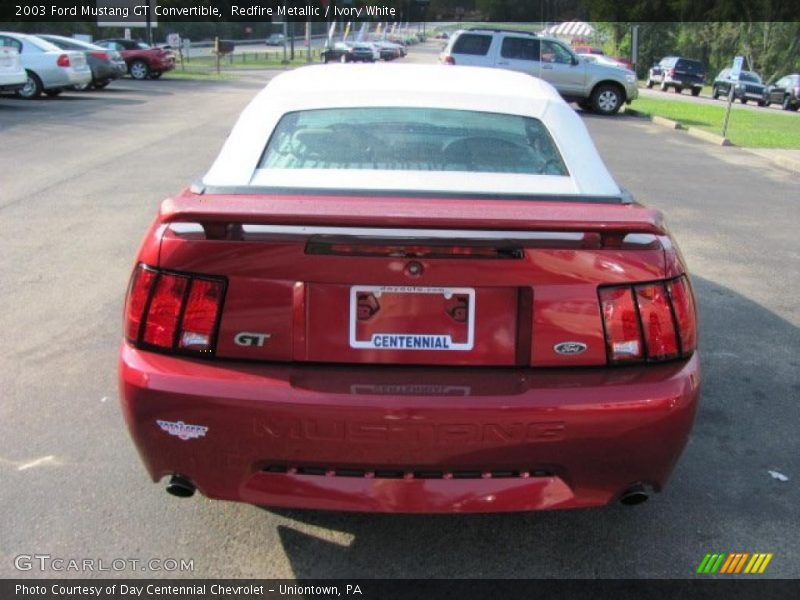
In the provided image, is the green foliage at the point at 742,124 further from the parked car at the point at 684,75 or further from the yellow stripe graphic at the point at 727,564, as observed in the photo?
the yellow stripe graphic at the point at 727,564

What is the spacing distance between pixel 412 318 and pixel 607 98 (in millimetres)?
22376

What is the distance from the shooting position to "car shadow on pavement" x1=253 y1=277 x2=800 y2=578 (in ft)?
9.46

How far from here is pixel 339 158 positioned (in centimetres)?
347

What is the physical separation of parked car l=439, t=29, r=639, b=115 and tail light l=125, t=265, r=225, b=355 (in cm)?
2066

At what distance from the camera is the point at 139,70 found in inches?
1239

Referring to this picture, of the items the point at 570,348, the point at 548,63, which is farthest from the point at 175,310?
the point at 548,63

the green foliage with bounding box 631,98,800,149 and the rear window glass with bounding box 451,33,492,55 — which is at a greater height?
the rear window glass with bounding box 451,33,492,55

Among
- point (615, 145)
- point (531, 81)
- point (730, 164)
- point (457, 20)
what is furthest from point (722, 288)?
point (457, 20)

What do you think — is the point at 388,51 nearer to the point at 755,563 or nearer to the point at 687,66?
the point at 687,66

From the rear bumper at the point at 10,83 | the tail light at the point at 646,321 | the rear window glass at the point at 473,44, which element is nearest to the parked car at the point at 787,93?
the rear window glass at the point at 473,44

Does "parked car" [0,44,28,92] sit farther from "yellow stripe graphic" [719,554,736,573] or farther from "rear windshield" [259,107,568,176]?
"yellow stripe graphic" [719,554,736,573]

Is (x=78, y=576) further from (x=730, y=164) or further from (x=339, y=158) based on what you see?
(x=730, y=164)

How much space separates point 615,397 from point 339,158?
1.64 m

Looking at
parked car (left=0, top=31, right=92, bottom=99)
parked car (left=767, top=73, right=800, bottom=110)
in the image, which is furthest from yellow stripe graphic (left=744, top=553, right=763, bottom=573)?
parked car (left=767, top=73, right=800, bottom=110)
